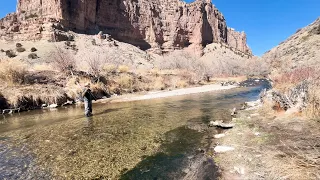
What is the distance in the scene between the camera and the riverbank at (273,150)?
15.5 feet

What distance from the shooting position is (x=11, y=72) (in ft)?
80.4

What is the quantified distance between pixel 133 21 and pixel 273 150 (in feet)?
333

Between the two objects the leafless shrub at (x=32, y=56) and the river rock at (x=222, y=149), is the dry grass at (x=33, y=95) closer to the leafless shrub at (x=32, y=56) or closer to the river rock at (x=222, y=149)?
the river rock at (x=222, y=149)

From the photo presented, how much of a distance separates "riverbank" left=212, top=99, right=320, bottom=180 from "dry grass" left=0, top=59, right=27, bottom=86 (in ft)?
77.1

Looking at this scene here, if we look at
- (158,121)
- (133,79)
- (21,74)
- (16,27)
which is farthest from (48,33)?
(158,121)

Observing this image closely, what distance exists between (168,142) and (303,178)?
206 inches

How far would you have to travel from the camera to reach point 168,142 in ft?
29.3

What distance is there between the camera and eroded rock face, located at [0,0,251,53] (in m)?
75.7

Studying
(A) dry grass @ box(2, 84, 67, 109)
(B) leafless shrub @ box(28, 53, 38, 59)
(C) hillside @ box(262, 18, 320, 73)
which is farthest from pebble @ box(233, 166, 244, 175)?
(B) leafless shrub @ box(28, 53, 38, 59)

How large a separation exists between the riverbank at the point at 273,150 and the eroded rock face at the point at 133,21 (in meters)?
72.2

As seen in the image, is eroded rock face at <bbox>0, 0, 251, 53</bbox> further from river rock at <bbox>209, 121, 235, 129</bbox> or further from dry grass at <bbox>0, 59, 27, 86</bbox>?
river rock at <bbox>209, 121, 235, 129</bbox>

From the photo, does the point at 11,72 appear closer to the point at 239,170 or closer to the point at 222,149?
the point at 222,149

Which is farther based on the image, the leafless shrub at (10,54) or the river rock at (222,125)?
the leafless shrub at (10,54)

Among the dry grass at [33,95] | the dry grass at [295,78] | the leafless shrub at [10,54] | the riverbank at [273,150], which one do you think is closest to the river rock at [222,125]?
the riverbank at [273,150]
